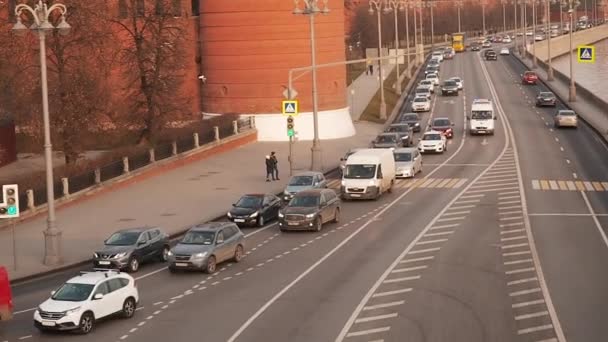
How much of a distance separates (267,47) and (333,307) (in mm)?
47829

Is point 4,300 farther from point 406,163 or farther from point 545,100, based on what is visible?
point 545,100

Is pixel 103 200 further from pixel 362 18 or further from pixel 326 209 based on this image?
pixel 362 18

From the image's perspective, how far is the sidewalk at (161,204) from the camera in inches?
1400

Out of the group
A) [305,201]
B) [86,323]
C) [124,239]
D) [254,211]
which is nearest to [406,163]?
[254,211]

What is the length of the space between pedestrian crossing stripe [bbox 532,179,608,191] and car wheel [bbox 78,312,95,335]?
28331 millimetres

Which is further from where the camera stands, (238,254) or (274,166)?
(274,166)

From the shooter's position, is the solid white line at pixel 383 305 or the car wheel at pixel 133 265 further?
the car wheel at pixel 133 265

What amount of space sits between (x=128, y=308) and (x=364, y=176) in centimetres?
2100

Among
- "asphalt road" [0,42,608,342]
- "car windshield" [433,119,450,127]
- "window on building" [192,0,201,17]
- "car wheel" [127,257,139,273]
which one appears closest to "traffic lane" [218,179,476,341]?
"asphalt road" [0,42,608,342]

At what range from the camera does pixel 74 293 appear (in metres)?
23.8

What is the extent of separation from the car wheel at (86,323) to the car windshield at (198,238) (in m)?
7.30

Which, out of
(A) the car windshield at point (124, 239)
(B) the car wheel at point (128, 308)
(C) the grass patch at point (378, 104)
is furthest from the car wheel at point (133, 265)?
(C) the grass patch at point (378, 104)

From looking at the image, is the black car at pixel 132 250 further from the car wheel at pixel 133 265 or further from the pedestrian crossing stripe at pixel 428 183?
the pedestrian crossing stripe at pixel 428 183

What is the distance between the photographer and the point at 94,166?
158 feet
